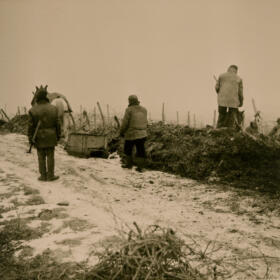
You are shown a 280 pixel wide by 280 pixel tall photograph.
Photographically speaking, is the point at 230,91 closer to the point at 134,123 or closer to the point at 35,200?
the point at 134,123

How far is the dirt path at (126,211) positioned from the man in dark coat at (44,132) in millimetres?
295

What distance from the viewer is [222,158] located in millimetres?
8609

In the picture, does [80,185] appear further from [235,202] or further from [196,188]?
[235,202]

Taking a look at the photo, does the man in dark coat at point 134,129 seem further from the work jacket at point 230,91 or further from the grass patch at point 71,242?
the grass patch at point 71,242

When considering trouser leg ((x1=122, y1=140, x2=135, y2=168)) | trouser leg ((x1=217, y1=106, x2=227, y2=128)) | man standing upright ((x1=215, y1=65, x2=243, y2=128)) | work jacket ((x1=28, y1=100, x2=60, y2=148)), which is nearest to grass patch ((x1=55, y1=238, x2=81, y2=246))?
work jacket ((x1=28, y1=100, x2=60, y2=148))

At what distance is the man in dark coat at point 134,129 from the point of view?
8.97 metres

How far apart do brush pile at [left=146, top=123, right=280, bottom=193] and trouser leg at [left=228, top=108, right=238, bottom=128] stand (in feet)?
2.81

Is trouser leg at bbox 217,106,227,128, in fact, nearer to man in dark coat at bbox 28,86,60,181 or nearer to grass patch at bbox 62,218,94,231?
man in dark coat at bbox 28,86,60,181

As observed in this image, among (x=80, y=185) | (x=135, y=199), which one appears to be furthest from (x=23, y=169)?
(x=135, y=199)

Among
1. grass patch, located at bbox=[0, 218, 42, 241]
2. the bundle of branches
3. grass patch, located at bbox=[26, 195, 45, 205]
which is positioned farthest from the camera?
grass patch, located at bbox=[26, 195, 45, 205]

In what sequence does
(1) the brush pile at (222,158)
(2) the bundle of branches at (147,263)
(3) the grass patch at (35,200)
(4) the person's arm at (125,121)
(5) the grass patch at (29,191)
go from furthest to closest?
(4) the person's arm at (125,121)
(1) the brush pile at (222,158)
(5) the grass patch at (29,191)
(3) the grass patch at (35,200)
(2) the bundle of branches at (147,263)

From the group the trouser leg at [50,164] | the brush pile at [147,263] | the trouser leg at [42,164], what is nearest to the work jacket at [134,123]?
the trouser leg at [50,164]

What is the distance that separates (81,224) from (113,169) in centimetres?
415

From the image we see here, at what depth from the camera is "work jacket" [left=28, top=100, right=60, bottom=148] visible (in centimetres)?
735
